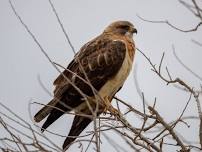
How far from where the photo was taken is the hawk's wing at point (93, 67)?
25.9 ft

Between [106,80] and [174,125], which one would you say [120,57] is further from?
[174,125]

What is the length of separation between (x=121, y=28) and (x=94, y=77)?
160cm

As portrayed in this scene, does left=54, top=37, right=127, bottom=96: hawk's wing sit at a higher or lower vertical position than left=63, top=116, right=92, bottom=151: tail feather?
higher

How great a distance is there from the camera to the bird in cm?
774

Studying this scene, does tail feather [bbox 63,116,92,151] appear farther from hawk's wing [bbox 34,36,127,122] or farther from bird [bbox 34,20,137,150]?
hawk's wing [bbox 34,36,127,122]

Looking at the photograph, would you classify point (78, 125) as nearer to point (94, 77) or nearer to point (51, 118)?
point (51, 118)

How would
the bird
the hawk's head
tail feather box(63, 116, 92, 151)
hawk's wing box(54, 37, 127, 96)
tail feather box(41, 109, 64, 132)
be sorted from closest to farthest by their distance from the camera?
tail feather box(41, 109, 64, 132) < tail feather box(63, 116, 92, 151) < the bird < hawk's wing box(54, 37, 127, 96) < the hawk's head

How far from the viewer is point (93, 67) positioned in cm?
825

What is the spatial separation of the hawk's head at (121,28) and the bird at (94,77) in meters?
0.38

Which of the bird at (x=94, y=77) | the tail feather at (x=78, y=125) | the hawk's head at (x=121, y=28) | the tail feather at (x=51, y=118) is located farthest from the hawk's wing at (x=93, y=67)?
the hawk's head at (x=121, y=28)

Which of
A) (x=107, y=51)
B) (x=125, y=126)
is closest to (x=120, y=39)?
(x=107, y=51)

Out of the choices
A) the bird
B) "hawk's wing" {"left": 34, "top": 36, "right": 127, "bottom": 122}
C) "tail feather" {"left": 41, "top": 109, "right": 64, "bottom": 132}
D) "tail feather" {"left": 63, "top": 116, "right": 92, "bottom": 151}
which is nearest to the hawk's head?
the bird

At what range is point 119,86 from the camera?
8297mm

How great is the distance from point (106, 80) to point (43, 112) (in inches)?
53.1
